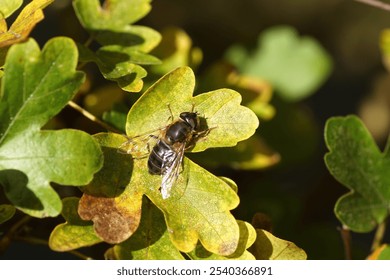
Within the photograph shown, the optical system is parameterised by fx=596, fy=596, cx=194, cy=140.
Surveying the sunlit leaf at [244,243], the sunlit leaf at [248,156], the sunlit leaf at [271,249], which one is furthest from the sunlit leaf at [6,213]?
the sunlit leaf at [248,156]

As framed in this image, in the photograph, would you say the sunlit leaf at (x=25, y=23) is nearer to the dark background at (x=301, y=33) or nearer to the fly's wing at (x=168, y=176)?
the fly's wing at (x=168, y=176)

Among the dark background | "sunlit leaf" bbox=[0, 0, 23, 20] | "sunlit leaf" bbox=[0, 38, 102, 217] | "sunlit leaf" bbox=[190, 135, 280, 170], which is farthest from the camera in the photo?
the dark background

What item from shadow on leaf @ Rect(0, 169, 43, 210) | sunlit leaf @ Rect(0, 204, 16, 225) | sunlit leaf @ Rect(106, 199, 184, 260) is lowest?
sunlit leaf @ Rect(106, 199, 184, 260)

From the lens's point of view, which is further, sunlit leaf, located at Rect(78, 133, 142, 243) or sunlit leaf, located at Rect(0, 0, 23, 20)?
sunlit leaf, located at Rect(0, 0, 23, 20)

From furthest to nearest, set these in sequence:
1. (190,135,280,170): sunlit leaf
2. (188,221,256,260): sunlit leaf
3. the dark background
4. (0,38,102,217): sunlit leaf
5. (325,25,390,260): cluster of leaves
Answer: the dark background → (190,135,280,170): sunlit leaf → (325,25,390,260): cluster of leaves → (188,221,256,260): sunlit leaf → (0,38,102,217): sunlit leaf

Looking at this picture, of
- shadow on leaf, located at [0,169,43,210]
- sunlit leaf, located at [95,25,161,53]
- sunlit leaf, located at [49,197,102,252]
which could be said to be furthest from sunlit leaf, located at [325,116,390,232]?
→ shadow on leaf, located at [0,169,43,210]

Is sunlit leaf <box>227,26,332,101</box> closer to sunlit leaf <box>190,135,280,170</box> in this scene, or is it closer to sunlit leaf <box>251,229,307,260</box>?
sunlit leaf <box>190,135,280,170</box>
